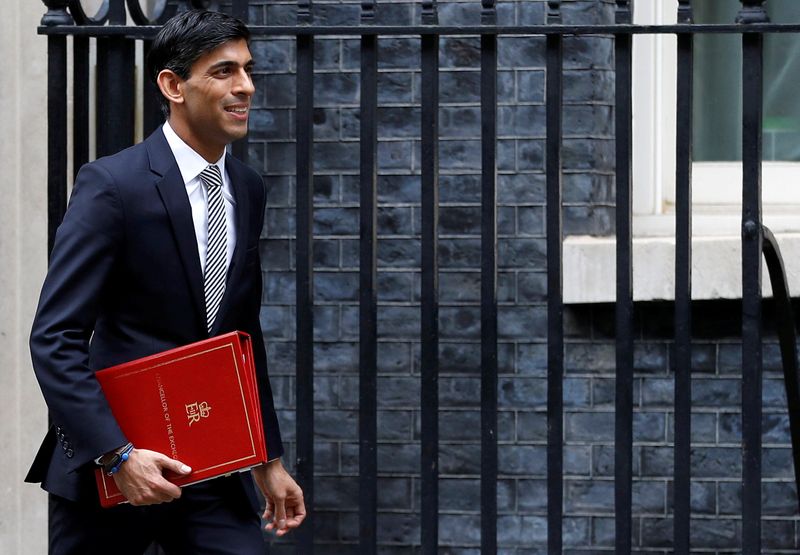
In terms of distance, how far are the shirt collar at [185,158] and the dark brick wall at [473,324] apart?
220 cm

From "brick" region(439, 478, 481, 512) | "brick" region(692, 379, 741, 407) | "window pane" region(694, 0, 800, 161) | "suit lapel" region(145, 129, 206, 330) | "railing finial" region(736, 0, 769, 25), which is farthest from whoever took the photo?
"window pane" region(694, 0, 800, 161)

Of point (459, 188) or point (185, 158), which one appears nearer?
point (185, 158)

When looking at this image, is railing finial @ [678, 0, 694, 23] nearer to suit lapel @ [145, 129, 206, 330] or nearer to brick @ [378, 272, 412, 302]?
suit lapel @ [145, 129, 206, 330]

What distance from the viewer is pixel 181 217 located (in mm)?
3324

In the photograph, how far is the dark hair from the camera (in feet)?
11.1

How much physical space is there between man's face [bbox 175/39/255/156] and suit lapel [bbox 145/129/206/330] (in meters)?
0.10

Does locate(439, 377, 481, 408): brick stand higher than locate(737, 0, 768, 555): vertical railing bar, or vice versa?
locate(737, 0, 768, 555): vertical railing bar

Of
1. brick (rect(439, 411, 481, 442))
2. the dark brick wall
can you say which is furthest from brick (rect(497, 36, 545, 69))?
brick (rect(439, 411, 481, 442))

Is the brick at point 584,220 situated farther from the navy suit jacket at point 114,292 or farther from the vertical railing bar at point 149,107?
the navy suit jacket at point 114,292

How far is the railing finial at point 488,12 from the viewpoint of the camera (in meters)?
4.13

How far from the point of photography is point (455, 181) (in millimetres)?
5570

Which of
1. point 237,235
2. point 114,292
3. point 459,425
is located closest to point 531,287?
point 459,425

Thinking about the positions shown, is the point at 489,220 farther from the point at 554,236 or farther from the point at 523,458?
the point at 523,458

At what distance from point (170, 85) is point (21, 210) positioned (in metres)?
1.81
